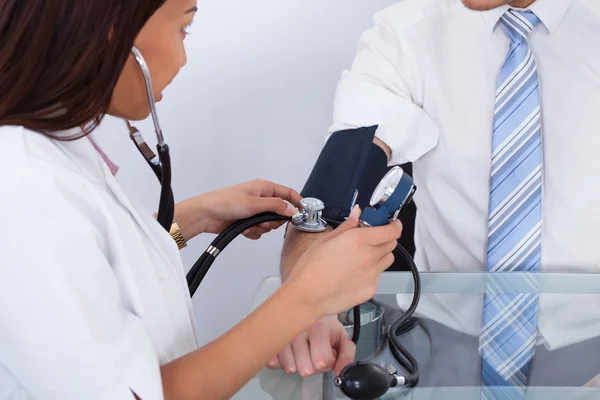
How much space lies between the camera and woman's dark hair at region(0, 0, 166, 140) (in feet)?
2.18

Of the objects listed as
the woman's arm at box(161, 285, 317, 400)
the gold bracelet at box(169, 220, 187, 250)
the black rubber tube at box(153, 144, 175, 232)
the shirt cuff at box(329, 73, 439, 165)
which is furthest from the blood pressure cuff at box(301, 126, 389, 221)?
the woman's arm at box(161, 285, 317, 400)

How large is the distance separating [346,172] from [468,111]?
0.30m

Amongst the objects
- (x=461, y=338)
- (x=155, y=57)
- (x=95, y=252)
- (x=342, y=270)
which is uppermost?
(x=155, y=57)

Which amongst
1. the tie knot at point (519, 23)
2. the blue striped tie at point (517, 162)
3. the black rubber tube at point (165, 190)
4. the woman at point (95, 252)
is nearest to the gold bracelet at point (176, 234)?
the black rubber tube at point (165, 190)

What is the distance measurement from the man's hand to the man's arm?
9.4 inches

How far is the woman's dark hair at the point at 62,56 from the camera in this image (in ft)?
2.18

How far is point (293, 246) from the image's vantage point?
Answer: 1246mm

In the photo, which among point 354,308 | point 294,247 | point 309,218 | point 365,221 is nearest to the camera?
point 365,221

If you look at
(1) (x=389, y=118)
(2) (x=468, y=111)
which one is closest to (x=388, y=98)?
(1) (x=389, y=118)

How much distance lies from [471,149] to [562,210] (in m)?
0.22

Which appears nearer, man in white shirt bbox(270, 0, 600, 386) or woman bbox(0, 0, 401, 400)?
woman bbox(0, 0, 401, 400)

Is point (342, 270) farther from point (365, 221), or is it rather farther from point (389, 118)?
point (389, 118)

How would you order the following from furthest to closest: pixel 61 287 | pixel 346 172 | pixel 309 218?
pixel 346 172 → pixel 309 218 → pixel 61 287

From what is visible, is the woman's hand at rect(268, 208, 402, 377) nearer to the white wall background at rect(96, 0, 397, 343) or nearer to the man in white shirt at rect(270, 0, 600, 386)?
the man in white shirt at rect(270, 0, 600, 386)
